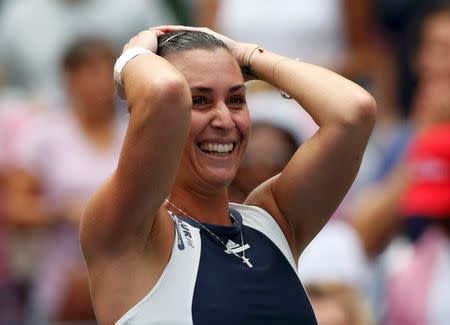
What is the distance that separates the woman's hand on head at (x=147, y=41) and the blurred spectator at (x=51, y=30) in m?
4.00

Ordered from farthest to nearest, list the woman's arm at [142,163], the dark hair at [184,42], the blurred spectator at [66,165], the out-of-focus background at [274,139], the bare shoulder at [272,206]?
the blurred spectator at [66,165], the out-of-focus background at [274,139], the bare shoulder at [272,206], the dark hair at [184,42], the woman's arm at [142,163]

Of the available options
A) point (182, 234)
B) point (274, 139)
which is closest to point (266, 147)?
point (274, 139)

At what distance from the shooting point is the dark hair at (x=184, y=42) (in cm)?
412

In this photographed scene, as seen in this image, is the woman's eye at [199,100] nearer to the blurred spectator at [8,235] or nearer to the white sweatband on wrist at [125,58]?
the white sweatband on wrist at [125,58]

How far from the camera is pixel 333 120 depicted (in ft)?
13.7

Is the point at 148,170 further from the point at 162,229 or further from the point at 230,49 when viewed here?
the point at 230,49

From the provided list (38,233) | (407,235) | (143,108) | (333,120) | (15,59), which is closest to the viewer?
(143,108)

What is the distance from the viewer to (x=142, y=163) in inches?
149

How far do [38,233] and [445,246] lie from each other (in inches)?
85.2

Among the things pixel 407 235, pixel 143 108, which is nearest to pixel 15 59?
pixel 407 235

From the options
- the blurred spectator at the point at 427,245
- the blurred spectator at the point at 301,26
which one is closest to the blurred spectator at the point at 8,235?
the blurred spectator at the point at 301,26

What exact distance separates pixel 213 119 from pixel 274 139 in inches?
77.0

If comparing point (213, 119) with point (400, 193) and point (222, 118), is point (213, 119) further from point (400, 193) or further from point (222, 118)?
point (400, 193)

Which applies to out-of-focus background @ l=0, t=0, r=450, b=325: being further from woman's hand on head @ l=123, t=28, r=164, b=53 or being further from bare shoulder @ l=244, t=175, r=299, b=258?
woman's hand on head @ l=123, t=28, r=164, b=53
